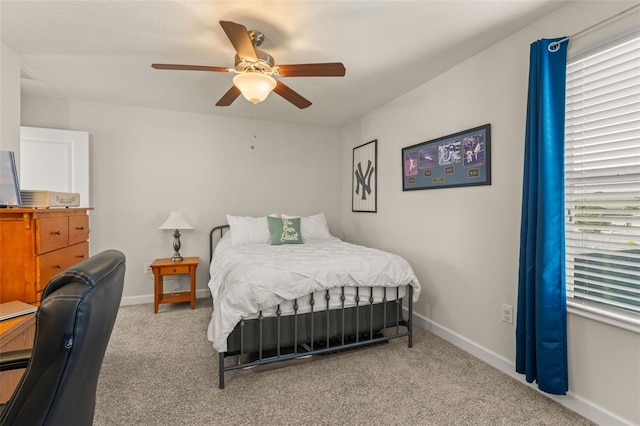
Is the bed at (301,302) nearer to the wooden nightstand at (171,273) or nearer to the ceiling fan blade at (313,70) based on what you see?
the wooden nightstand at (171,273)

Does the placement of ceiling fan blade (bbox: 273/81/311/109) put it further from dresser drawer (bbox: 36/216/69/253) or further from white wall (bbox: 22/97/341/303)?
white wall (bbox: 22/97/341/303)

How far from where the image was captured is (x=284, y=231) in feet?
11.9

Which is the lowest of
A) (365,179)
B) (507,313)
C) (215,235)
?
(507,313)

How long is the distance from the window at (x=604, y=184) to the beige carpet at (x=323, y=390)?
0.78m

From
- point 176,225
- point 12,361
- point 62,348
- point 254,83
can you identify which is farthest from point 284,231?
point 62,348

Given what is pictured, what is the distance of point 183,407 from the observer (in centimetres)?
190

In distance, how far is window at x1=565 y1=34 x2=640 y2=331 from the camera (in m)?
1.66

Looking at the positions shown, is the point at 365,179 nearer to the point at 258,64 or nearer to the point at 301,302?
the point at 301,302

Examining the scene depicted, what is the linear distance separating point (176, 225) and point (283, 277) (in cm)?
213

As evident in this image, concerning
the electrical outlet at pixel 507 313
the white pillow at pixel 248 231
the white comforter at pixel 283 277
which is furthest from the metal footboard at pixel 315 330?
the white pillow at pixel 248 231

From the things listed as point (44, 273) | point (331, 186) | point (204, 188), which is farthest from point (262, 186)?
point (44, 273)

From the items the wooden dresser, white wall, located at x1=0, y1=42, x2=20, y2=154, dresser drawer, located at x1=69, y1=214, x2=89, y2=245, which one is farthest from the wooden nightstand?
the wooden dresser

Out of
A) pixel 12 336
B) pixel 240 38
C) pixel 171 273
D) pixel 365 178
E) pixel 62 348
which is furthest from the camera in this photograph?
pixel 365 178

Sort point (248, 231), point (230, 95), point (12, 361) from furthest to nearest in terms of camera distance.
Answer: point (248, 231) → point (230, 95) → point (12, 361)
